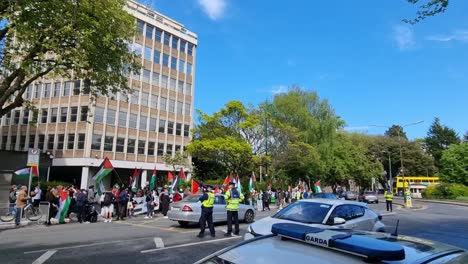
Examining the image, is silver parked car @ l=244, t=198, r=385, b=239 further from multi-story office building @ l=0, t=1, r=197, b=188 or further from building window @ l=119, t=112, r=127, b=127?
building window @ l=119, t=112, r=127, b=127

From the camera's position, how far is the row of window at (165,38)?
56.7 meters

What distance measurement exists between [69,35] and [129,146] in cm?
4037

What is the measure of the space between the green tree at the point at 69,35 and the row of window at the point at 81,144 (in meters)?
33.7

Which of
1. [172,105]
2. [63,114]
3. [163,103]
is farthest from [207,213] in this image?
[172,105]

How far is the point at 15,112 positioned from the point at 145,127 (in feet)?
61.2

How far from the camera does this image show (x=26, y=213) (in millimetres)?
18812

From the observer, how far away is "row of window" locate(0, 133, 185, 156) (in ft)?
164

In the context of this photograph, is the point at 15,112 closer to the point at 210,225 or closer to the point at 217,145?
the point at 217,145

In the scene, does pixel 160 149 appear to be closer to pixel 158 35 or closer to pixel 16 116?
pixel 158 35

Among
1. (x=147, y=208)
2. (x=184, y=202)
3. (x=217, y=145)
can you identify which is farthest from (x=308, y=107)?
(x=184, y=202)

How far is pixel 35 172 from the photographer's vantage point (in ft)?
63.7

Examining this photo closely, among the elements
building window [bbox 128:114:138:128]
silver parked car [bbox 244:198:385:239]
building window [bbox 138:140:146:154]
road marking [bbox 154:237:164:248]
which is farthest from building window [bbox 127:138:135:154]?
silver parked car [bbox 244:198:385:239]

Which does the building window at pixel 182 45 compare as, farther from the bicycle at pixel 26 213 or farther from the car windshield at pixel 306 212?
the car windshield at pixel 306 212

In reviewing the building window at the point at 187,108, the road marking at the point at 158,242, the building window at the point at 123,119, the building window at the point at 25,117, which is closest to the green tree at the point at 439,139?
the building window at the point at 187,108
